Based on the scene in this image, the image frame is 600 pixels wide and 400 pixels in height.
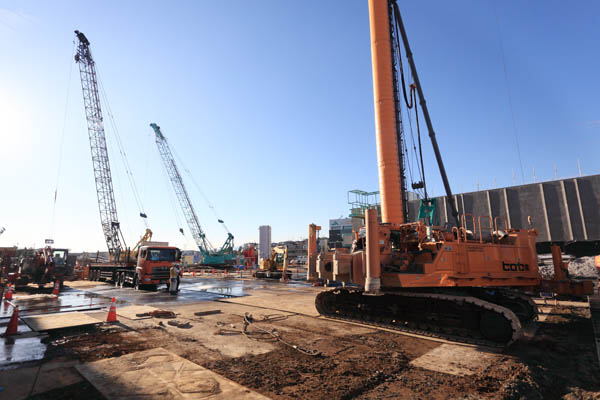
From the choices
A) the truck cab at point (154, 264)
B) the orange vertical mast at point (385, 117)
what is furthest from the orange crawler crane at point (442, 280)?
the truck cab at point (154, 264)

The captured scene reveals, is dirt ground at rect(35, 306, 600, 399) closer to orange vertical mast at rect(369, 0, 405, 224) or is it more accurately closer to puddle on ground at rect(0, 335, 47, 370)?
puddle on ground at rect(0, 335, 47, 370)

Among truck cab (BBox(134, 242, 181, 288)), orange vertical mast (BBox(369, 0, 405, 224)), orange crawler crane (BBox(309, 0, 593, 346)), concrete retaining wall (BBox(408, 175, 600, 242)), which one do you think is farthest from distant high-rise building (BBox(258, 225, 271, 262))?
orange crawler crane (BBox(309, 0, 593, 346))

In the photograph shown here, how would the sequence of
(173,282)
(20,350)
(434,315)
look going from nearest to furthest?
(20,350)
(434,315)
(173,282)

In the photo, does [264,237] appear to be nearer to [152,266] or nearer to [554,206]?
[152,266]

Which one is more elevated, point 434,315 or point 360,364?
point 434,315

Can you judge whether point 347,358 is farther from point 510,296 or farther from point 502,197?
point 502,197

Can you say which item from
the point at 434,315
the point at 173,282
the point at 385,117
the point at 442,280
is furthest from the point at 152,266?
the point at 442,280

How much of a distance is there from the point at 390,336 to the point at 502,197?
4489cm

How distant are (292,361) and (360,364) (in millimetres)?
1272

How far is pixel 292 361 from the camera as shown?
5.64 metres

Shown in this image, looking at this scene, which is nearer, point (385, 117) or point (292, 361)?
point (292, 361)

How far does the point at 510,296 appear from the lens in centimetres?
840

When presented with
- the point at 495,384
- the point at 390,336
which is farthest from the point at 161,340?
the point at 495,384

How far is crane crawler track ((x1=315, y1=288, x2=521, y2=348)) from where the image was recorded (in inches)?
266
